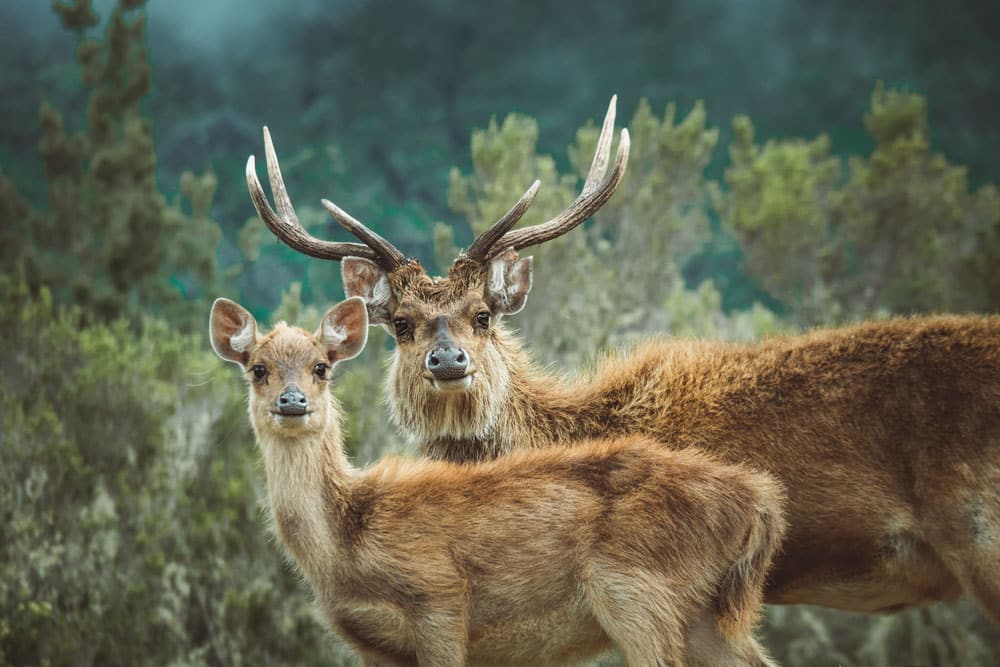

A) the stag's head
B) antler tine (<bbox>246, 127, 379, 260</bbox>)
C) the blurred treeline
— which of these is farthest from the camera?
the blurred treeline

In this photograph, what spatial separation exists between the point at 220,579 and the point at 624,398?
5655mm

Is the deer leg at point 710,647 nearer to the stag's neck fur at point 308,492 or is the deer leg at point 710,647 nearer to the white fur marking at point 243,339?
the stag's neck fur at point 308,492

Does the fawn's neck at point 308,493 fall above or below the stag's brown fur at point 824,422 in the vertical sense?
below

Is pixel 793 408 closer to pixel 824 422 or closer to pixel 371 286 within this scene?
pixel 824 422

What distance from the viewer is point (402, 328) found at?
6184mm

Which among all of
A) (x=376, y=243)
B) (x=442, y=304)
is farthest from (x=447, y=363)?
(x=376, y=243)

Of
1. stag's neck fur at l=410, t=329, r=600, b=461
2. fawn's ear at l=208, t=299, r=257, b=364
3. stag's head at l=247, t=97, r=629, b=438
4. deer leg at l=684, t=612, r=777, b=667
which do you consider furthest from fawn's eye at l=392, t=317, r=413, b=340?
deer leg at l=684, t=612, r=777, b=667

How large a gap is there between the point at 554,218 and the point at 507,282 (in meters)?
0.44

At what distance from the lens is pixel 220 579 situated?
417 inches

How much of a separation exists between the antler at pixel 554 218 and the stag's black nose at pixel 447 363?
0.67 metres

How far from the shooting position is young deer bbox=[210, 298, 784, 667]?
15.8 feet

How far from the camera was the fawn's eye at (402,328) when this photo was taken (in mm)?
6148

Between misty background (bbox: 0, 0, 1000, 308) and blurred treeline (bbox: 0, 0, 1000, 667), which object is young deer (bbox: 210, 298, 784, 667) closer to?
blurred treeline (bbox: 0, 0, 1000, 667)

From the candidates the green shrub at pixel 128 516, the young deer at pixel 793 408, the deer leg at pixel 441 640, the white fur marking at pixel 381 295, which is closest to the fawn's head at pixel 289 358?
the young deer at pixel 793 408
